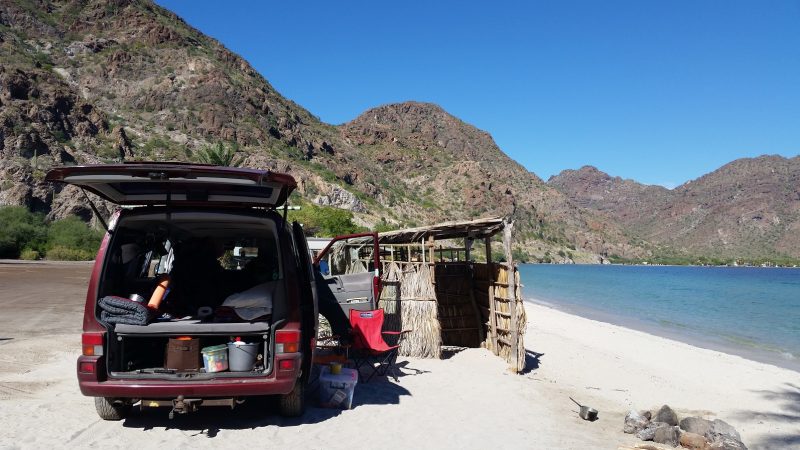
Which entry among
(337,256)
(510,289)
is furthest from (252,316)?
(337,256)

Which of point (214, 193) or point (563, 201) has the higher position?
point (563, 201)

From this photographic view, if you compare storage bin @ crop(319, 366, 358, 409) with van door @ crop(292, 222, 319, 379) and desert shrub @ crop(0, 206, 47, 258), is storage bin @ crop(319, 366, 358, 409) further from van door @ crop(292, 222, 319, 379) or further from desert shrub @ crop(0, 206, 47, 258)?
desert shrub @ crop(0, 206, 47, 258)

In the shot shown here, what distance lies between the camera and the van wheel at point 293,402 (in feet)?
17.5

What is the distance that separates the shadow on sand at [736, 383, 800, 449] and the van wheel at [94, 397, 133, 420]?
21.8ft

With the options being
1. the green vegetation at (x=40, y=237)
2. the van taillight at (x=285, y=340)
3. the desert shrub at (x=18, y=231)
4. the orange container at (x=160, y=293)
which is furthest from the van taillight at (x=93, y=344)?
the desert shrub at (x=18, y=231)

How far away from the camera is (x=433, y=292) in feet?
31.7

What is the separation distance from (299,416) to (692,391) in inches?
267

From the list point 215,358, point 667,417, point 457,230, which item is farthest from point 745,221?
point 215,358

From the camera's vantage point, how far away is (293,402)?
5352mm

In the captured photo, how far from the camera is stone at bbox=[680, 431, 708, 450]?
17.2ft

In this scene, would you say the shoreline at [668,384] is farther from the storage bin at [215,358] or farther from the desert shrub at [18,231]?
the desert shrub at [18,231]

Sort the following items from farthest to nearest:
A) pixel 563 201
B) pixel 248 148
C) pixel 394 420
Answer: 1. pixel 563 201
2. pixel 248 148
3. pixel 394 420

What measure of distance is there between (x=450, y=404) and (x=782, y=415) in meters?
4.92

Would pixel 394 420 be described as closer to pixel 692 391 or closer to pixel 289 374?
pixel 289 374
